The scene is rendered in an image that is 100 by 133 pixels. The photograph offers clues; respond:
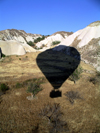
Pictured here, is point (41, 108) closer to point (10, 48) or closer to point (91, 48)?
point (91, 48)

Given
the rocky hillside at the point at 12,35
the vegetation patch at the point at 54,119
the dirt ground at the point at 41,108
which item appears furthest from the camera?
the rocky hillside at the point at 12,35

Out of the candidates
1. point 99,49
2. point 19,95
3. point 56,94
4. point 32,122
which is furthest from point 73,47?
point 32,122

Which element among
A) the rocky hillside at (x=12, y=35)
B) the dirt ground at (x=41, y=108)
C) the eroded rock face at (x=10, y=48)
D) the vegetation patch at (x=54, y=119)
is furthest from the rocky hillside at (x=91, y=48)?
the rocky hillside at (x=12, y=35)

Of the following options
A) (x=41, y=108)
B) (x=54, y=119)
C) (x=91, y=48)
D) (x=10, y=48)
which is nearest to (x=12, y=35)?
(x=10, y=48)

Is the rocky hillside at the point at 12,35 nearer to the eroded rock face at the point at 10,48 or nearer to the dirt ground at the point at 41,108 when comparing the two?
the eroded rock face at the point at 10,48

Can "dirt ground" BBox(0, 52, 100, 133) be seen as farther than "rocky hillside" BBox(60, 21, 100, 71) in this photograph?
No

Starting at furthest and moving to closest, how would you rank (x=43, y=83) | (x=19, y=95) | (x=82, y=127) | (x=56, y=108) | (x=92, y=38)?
(x=92, y=38)
(x=43, y=83)
(x=19, y=95)
(x=56, y=108)
(x=82, y=127)

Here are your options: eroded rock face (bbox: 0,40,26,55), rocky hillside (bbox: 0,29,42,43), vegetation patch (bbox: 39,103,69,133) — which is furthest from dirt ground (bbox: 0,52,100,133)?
rocky hillside (bbox: 0,29,42,43)

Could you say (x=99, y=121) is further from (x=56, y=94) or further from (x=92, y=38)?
(x=92, y=38)

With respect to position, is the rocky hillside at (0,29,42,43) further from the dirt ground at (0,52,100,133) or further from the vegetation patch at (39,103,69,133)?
the vegetation patch at (39,103,69,133)

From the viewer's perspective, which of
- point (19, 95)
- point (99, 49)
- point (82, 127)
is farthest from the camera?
point (99, 49)

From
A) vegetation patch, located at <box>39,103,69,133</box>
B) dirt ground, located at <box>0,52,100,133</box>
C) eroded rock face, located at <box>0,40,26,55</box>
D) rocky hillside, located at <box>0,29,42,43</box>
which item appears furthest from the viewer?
rocky hillside, located at <box>0,29,42,43</box>
